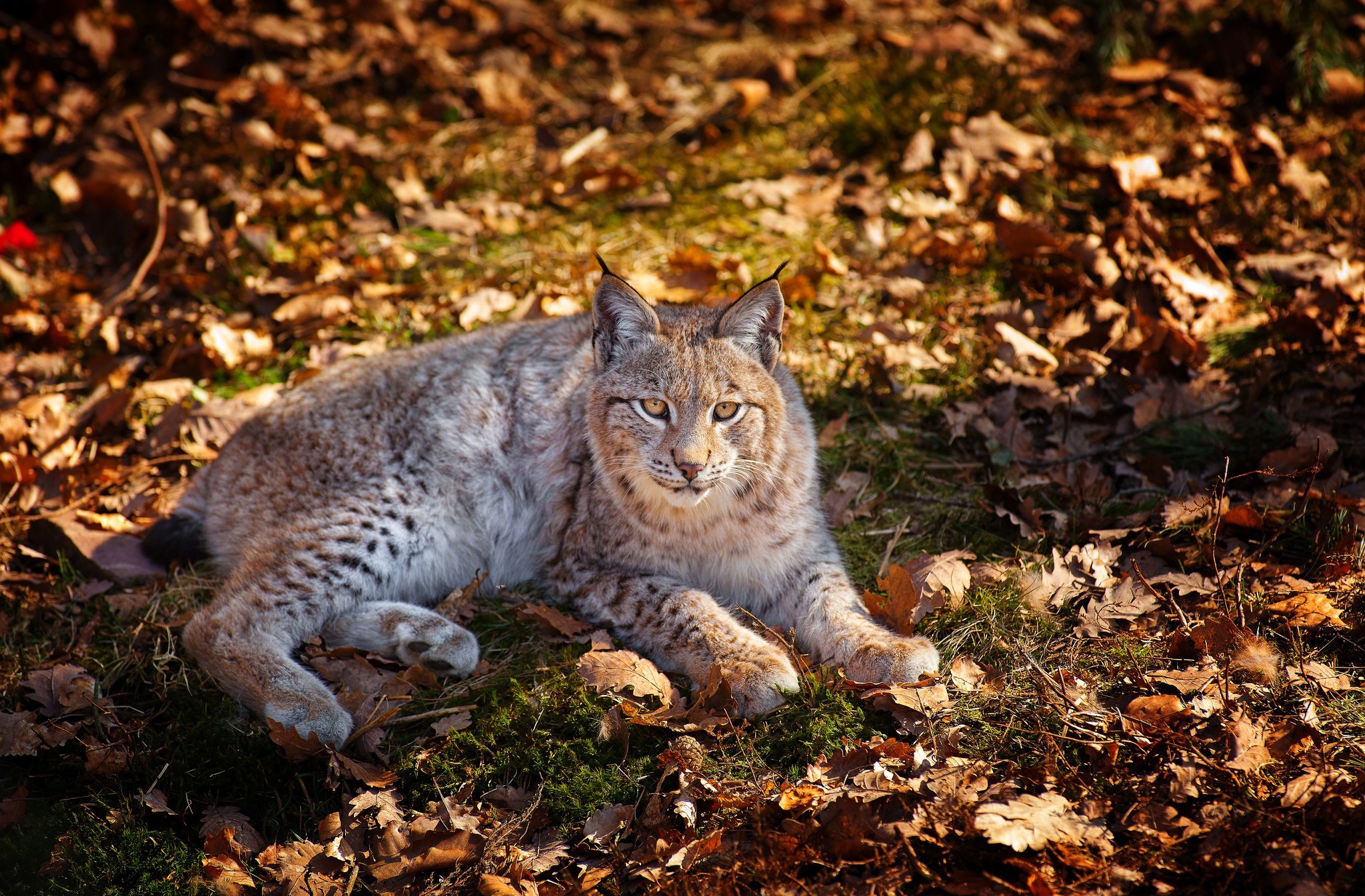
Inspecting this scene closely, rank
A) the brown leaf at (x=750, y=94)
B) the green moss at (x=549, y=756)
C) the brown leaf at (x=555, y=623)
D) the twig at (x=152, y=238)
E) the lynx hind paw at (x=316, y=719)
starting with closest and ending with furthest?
the green moss at (x=549, y=756), the lynx hind paw at (x=316, y=719), the brown leaf at (x=555, y=623), the twig at (x=152, y=238), the brown leaf at (x=750, y=94)

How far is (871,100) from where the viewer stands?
6375 millimetres

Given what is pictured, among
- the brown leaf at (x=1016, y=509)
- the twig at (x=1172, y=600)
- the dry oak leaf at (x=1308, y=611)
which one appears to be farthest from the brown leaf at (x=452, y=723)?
the dry oak leaf at (x=1308, y=611)

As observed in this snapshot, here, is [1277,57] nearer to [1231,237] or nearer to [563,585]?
[1231,237]

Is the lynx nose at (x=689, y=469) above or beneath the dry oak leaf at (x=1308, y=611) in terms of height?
above

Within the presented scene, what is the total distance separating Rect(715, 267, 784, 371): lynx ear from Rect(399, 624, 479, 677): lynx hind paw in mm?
1473

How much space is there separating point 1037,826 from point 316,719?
2256 millimetres

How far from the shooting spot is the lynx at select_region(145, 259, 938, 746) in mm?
3412

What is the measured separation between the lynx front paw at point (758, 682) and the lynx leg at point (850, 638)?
21 cm

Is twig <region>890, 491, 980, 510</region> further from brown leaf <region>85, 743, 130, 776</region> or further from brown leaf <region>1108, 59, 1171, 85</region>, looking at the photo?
brown leaf <region>1108, 59, 1171, 85</region>

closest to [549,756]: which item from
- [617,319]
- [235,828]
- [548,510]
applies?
[235,828]

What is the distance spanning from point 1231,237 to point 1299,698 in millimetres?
2976

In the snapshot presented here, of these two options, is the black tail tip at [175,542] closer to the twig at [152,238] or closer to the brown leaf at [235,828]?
the brown leaf at [235,828]

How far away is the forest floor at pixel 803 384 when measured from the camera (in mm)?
2715

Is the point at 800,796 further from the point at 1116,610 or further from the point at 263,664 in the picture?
the point at 263,664
